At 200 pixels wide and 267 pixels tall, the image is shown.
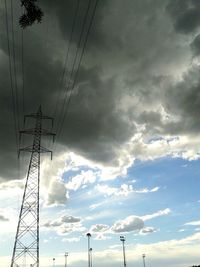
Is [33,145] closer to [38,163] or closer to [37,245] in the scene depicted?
[38,163]

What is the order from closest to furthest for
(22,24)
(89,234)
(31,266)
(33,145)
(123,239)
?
(22,24) → (31,266) → (33,145) → (123,239) → (89,234)

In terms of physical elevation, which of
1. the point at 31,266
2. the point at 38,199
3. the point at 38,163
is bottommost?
the point at 31,266

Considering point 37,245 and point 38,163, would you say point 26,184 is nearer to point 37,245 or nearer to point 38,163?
point 38,163

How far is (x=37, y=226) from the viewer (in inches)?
2355

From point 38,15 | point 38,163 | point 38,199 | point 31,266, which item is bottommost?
point 31,266

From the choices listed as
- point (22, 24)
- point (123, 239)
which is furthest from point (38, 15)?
point (123, 239)

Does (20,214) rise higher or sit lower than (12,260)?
higher

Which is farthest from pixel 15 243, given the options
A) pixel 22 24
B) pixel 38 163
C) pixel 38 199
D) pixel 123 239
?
pixel 123 239

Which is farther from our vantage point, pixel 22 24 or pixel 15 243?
pixel 15 243

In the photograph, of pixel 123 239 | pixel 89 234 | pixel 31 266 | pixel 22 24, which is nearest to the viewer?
pixel 22 24

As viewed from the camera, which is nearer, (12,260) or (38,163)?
(12,260)

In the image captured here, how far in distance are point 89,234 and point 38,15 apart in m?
115

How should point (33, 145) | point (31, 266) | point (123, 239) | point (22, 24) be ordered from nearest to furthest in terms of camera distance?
point (22, 24), point (31, 266), point (33, 145), point (123, 239)

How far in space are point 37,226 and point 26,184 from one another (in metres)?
6.37
